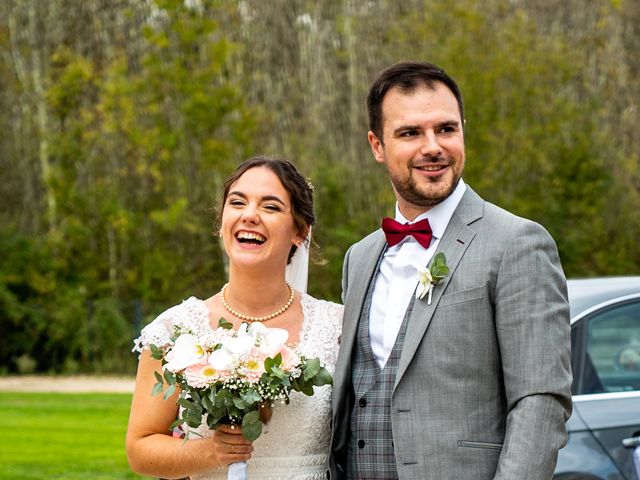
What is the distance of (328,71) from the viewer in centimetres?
2847

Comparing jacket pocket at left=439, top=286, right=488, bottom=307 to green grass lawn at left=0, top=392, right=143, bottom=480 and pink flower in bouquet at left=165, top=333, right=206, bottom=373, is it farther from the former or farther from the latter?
green grass lawn at left=0, top=392, right=143, bottom=480

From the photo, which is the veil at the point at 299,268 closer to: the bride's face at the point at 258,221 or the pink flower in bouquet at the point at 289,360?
the bride's face at the point at 258,221

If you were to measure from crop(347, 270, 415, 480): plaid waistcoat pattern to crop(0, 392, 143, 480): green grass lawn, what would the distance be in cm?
710

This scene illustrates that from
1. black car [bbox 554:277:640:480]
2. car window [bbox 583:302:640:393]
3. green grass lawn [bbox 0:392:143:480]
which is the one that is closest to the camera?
black car [bbox 554:277:640:480]

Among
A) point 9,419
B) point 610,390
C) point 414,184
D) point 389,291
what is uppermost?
point 414,184

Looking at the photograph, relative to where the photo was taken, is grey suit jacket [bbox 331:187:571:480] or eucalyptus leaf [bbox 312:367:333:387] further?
eucalyptus leaf [bbox 312:367:333:387]

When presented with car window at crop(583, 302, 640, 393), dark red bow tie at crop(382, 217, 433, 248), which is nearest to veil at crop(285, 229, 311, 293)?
dark red bow tie at crop(382, 217, 433, 248)

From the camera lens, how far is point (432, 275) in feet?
11.5

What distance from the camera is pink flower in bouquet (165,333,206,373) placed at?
360 cm

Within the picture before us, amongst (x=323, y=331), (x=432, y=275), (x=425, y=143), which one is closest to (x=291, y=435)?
(x=323, y=331)

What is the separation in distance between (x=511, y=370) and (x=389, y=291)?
62 cm

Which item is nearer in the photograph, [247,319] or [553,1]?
[247,319]

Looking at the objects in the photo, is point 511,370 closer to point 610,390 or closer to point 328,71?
point 610,390

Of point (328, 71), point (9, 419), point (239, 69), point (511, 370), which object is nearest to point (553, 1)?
point (328, 71)
